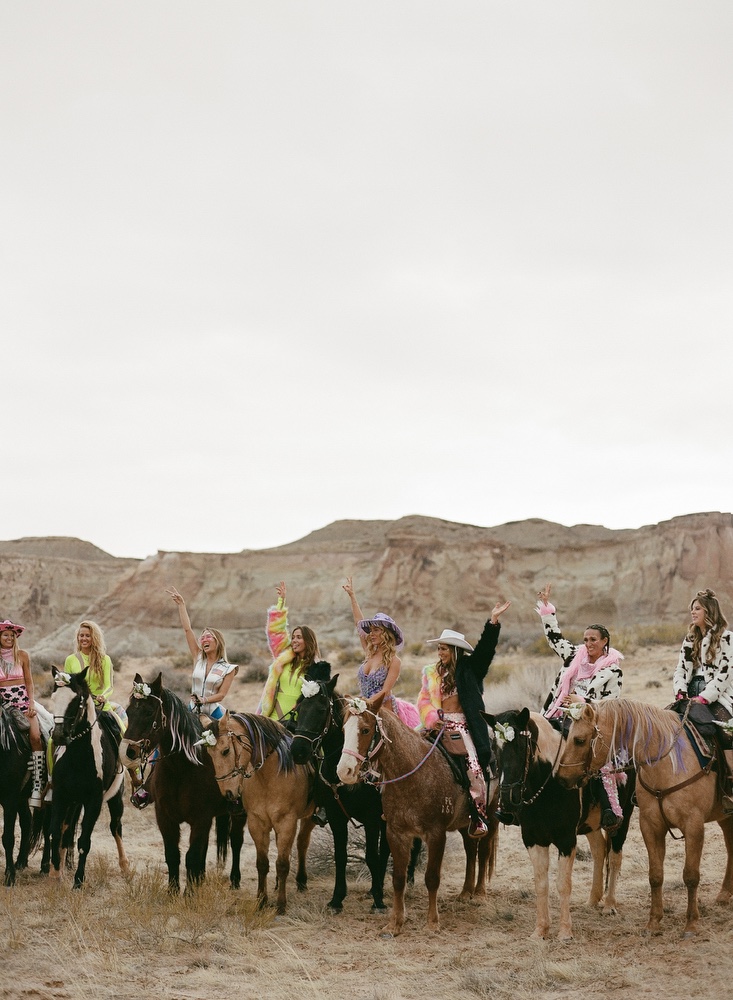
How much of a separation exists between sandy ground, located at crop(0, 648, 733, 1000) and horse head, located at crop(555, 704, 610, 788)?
4.33 ft

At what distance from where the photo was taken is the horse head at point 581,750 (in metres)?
7.38

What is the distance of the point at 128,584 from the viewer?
55969 mm

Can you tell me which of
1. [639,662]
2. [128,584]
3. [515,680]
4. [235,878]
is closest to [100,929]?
[235,878]

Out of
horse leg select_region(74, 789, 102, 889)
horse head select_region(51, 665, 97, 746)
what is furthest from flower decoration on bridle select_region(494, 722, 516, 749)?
horse leg select_region(74, 789, 102, 889)

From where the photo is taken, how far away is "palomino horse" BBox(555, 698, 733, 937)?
292 inches

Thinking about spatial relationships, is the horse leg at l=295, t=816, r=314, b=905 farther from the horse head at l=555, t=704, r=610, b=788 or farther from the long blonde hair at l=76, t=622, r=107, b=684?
the horse head at l=555, t=704, r=610, b=788

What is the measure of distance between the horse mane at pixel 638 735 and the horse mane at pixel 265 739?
282cm

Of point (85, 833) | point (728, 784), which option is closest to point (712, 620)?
point (728, 784)

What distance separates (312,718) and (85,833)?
9.51ft

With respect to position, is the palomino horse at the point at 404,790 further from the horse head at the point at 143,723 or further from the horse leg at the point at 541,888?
the horse head at the point at 143,723

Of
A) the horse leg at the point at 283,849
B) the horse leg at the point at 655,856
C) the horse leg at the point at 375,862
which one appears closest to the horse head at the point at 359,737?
the horse leg at the point at 283,849

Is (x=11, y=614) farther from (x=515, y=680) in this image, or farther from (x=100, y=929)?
(x=100, y=929)

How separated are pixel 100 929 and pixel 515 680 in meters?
14.2

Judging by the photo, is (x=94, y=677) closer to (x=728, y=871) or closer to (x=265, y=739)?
(x=265, y=739)
